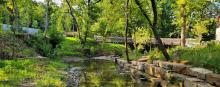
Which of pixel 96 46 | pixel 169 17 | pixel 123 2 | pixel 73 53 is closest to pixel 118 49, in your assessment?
pixel 96 46

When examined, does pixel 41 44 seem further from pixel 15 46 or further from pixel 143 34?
pixel 143 34

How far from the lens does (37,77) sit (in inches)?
835

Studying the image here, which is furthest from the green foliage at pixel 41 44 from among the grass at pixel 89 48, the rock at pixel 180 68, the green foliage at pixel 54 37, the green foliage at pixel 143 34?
the rock at pixel 180 68

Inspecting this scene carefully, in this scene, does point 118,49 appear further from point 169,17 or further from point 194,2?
point 169,17

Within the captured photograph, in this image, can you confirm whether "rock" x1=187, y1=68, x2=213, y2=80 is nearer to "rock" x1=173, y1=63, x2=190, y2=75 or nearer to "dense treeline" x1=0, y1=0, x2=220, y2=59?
"rock" x1=173, y1=63, x2=190, y2=75

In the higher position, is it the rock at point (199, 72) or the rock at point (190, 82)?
the rock at point (199, 72)

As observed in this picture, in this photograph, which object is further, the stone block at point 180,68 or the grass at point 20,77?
the stone block at point 180,68

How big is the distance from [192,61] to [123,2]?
16.7 meters

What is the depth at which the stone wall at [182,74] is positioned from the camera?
15.9 meters

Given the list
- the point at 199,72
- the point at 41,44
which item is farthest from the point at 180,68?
the point at 41,44

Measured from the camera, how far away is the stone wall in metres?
15.9

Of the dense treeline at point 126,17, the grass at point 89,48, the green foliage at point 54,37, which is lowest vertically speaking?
the grass at point 89,48

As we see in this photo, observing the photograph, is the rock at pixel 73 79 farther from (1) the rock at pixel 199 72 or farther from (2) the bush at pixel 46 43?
(2) the bush at pixel 46 43

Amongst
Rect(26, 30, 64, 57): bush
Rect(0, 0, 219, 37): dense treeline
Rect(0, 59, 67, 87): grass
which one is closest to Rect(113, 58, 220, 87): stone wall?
Rect(0, 59, 67, 87): grass
